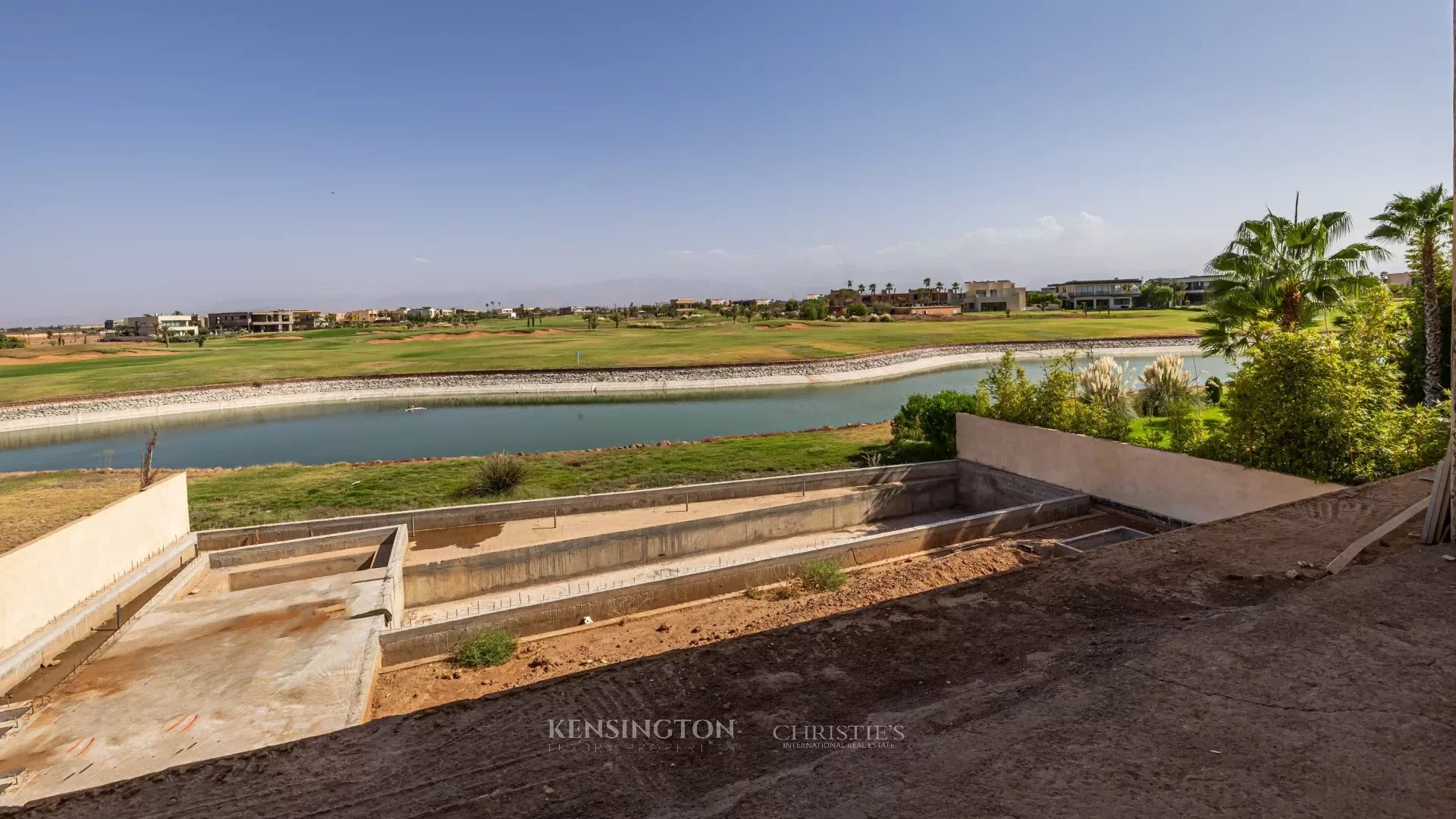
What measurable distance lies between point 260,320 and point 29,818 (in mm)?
172877

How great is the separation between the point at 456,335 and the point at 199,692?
8853 centimetres

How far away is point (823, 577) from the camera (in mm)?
9234

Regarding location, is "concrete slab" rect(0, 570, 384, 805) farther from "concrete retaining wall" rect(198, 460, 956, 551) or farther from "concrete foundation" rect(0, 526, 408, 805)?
"concrete retaining wall" rect(198, 460, 956, 551)

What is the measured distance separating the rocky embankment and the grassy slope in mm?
2150

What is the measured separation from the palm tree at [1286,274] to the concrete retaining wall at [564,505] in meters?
8.57

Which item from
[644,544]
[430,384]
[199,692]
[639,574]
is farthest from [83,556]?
[430,384]

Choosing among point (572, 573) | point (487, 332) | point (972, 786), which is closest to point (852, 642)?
point (972, 786)

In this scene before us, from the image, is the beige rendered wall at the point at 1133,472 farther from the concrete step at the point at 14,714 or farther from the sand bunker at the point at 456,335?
the sand bunker at the point at 456,335

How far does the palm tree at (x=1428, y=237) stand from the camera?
17828 millimetres

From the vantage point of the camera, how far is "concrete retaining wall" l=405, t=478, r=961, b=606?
35.9ft

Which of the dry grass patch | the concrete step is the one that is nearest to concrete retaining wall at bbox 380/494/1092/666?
the concrete step

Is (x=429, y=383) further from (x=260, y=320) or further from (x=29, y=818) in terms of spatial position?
(x=260, y=320)

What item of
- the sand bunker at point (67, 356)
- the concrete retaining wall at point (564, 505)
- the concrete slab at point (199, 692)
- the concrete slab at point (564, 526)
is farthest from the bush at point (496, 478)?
the sand bunker at point (67, 356)

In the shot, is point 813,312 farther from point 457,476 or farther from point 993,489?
point 993,489
